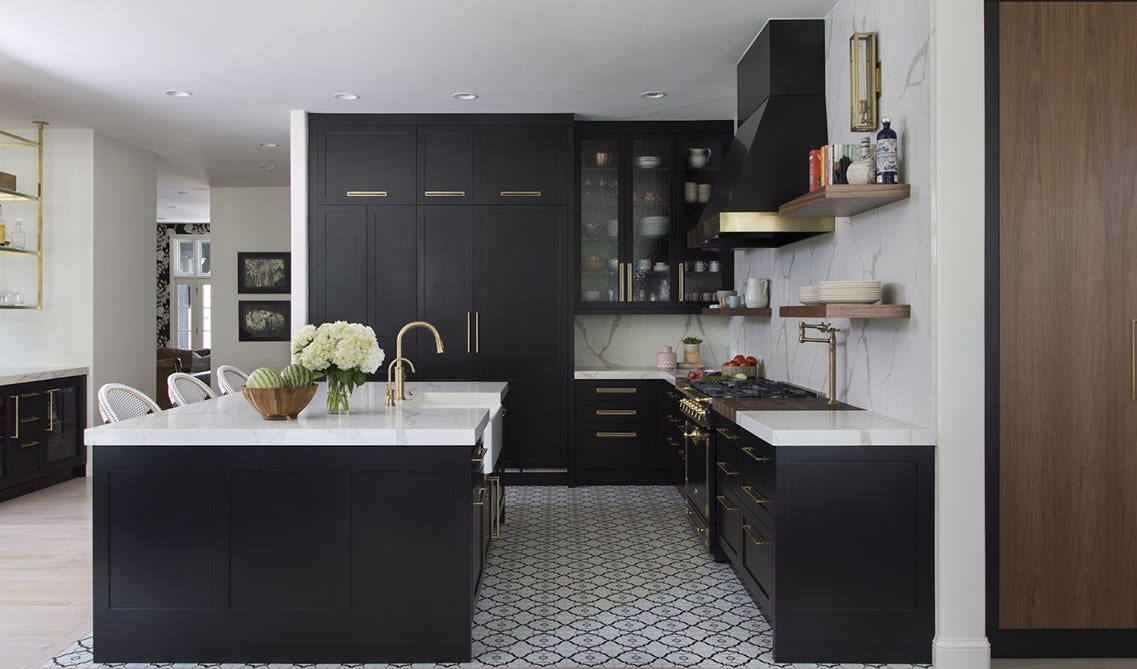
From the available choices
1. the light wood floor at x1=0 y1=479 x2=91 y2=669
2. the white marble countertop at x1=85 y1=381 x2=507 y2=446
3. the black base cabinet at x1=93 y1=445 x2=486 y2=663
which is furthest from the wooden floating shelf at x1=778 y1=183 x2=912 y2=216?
the light wood floor at x1=0 y1=479 x2=91 y2=669

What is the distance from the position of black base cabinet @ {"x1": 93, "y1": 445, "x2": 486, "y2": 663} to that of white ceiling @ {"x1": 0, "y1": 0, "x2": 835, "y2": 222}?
221 centimetres

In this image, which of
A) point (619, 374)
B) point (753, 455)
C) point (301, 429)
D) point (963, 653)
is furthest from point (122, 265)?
point (963, 653)

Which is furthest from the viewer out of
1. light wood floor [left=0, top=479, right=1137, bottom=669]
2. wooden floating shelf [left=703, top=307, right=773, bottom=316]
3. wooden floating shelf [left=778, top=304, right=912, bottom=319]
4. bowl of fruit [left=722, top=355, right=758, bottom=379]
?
bowl of fruit [left=722, top=355, right=758, bottom=379]

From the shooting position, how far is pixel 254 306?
904 centimetres

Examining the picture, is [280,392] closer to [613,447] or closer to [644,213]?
[613,447]

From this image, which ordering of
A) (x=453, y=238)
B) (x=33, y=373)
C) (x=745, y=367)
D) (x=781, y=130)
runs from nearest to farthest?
(x=781, y=130), (x=745, y=367), (x=33, y=373), (x=453, y=238)

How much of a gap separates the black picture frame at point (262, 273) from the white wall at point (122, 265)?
5.88 feet

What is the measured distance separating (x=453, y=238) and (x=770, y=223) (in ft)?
8.51

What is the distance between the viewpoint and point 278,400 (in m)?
2.92

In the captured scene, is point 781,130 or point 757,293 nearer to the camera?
point 781,130

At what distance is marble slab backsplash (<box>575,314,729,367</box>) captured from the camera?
6434mm

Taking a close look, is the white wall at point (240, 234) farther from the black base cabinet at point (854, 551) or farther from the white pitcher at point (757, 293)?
the black base cabinet at point (854, 551)

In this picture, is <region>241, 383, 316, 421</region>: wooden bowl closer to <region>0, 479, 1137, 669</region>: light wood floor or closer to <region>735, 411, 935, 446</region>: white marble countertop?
<region>0, 479, 1137, 669</region>: light wood floor

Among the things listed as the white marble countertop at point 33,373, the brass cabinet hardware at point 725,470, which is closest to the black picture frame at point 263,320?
the white marble countertop at point 33,373
